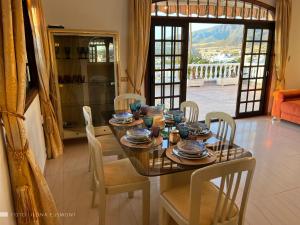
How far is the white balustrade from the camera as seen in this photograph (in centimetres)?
764

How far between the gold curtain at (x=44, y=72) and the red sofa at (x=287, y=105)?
4103mm

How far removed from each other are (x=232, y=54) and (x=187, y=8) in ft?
17.1

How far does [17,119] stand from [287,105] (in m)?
4.53

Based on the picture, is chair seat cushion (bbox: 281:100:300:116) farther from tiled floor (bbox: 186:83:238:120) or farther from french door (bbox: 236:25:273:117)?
tiled floor (bbox: 186:83:238:120)

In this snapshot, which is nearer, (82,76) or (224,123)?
(224,123)

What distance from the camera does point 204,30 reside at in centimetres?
848

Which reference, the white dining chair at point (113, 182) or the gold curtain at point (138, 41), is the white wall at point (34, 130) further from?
the gold curtain at point (138, 41)

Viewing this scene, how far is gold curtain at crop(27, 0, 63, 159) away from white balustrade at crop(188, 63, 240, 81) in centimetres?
547

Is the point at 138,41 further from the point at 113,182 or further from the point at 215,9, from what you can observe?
the point at 113,182

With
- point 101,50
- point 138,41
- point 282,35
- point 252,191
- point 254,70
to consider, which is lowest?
point 252,191

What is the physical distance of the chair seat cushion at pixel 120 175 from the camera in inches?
68.6

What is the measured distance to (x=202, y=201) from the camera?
1.50m

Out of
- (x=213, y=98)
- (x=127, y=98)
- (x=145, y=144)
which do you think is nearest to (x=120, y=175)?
(x=145, y=144)

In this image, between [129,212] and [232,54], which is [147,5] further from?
A: [232,54]
